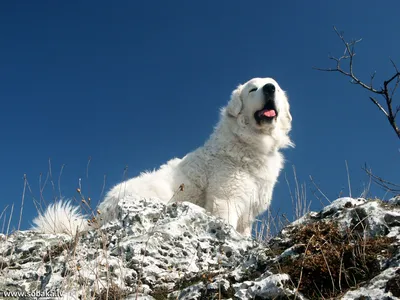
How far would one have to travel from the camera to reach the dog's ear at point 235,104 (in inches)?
264

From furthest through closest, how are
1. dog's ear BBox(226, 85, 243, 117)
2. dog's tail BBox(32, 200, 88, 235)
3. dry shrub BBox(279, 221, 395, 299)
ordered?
dog's ear BBox(226, 85, 243, 117) → dog's tail BBox(32, 200, 88, 235) → dry shrub BBox(279, 221, 395, 299)

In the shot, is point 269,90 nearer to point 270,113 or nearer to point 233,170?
point 270,113

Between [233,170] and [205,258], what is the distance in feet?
8.04

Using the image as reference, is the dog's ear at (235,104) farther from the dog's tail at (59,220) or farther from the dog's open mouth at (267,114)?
the dog's tail at (59,220)

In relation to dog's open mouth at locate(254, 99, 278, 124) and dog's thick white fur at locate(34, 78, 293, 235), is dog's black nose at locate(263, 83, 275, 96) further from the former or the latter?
dog's open mouth at locate(254, 99, 278, 124)

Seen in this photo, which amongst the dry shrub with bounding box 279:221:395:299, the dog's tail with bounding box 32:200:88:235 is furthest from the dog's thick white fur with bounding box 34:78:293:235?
the dry shrub with bounding box 279:221:395:299

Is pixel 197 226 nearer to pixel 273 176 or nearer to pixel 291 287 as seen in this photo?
pixel 291 287

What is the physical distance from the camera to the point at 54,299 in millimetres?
2717

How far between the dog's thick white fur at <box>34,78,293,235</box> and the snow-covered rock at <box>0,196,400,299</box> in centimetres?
121

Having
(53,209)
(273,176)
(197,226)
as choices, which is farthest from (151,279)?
(273,176)

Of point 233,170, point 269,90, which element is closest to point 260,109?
point 269,90

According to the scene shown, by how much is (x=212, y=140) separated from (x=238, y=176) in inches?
36.6

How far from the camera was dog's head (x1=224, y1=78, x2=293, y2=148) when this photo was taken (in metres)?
6.50

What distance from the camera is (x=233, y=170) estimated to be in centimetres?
597
